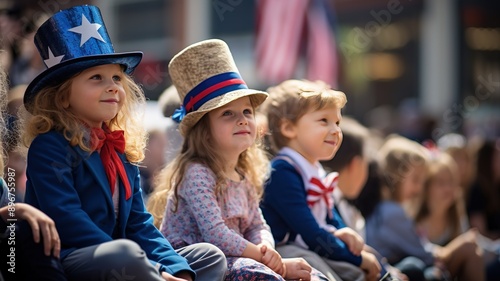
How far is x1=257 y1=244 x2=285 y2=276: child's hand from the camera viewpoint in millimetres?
3334

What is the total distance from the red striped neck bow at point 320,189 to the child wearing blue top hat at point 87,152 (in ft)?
3.13

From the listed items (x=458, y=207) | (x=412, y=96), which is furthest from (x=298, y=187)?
(x=412, y=96)

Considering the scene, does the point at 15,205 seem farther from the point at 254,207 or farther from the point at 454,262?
the point at 454,262

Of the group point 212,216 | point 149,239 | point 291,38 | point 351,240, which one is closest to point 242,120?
point 212,216

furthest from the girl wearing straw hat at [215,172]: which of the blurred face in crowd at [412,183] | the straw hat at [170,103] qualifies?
the blurred face in crowd at [412,183]

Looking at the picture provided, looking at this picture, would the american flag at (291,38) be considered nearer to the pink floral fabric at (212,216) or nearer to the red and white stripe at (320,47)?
the red and white stripe at (320,47)

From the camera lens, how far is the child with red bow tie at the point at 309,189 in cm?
383

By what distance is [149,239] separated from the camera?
122 inches

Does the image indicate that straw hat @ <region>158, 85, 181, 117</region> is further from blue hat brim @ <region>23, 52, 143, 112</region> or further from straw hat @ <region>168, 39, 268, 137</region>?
blue hat brim @ <region>23, 52, 143, 112</region>

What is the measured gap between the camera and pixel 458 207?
19.7 feet

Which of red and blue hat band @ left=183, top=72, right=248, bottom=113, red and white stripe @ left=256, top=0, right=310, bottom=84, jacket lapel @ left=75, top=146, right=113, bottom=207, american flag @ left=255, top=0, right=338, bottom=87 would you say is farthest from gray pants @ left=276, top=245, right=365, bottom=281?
red and white stripe @ left=256, top=0, right=310, bottom=84

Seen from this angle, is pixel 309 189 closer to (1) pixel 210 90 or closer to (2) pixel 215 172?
(2) pixel 215 172

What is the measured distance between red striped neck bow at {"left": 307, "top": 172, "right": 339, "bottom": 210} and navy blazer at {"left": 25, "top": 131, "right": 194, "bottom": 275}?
104 centimetres

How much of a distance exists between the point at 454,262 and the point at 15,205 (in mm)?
3531
